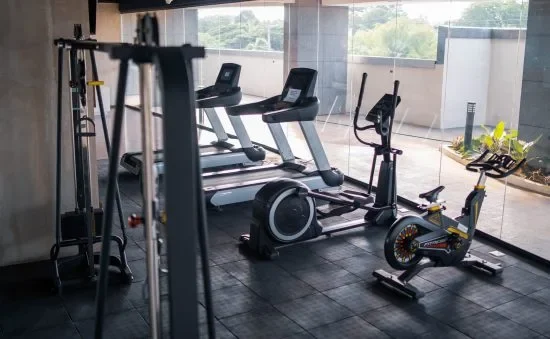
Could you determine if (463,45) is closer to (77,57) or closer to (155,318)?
(77,57)

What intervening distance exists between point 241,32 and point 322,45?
6.07 ft

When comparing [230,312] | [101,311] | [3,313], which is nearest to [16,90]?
[3,313]

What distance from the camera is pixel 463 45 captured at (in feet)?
16.9

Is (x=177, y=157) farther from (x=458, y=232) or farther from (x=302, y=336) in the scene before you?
(x=458, y=232)

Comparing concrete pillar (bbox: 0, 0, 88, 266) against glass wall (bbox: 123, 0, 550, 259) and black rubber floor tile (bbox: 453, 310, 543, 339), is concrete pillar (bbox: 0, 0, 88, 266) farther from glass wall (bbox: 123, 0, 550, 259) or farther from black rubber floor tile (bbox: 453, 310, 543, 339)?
glass wall (bbox: 123, 0, 550, 259)

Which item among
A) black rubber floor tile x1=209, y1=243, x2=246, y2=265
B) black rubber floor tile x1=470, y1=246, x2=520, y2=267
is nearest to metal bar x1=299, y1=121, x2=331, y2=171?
black rubber floor tile x1=209, y1=243, x2=246, y2=265

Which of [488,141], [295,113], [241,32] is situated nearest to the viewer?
[488,141]

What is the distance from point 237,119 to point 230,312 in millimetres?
3756

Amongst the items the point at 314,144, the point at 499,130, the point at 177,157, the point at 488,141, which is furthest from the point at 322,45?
the point at 177,157

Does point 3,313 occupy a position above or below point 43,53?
below

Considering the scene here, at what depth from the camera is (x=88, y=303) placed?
3.40 m

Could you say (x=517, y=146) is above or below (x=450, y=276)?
above

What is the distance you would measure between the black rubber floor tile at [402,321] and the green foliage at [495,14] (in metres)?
2.38

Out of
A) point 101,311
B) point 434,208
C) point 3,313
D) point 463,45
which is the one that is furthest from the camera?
point 463,45
